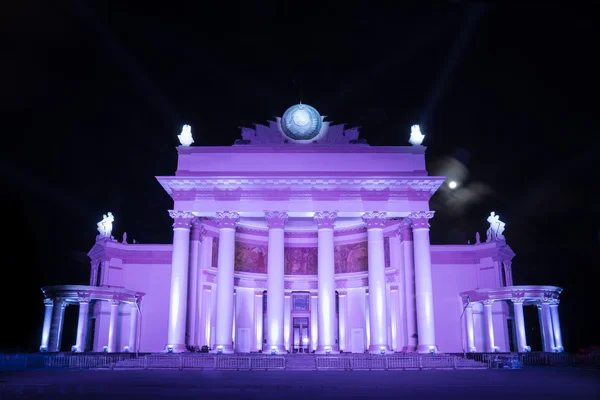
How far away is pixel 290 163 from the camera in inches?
1425

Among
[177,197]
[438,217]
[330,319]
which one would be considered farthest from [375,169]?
[438,217]

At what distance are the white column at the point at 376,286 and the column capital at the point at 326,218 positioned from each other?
2061 millimetres

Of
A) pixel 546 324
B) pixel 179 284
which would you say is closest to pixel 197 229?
pixel 179 284

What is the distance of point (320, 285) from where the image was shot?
3312cm

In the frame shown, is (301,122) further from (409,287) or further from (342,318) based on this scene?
(342,318)

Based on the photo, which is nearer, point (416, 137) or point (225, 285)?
point (225, 285)

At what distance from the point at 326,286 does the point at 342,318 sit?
890cm

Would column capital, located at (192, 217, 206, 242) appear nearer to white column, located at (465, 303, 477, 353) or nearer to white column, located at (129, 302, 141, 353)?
white column, located at (129, 302, 141, 353)

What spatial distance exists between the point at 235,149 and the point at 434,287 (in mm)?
18489

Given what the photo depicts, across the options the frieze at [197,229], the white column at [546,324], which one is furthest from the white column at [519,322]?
the frieze at [197,229]

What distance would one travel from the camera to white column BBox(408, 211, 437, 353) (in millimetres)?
32531

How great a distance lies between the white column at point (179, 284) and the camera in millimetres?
32344

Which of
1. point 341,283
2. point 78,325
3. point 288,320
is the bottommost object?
point 78,325

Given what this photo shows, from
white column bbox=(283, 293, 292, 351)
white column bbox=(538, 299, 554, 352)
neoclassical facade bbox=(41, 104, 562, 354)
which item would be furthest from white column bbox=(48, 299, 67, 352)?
white column bbox=(538, 299, 554, 352)
